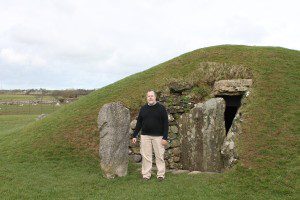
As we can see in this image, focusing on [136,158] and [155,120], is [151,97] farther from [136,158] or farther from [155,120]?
[136,158]

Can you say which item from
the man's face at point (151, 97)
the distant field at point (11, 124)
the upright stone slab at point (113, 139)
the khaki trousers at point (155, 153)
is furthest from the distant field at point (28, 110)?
the man's face at point (151, 97)

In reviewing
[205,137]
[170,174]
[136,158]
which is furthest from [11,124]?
[205,137]

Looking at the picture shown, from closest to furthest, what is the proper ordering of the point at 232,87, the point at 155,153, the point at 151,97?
the point at 151,97 < the point at 155,153 < the point at 232,87

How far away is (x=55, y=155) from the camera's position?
1647cm

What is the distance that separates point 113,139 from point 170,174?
8.65ft

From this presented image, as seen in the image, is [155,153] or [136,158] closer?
[155,153]

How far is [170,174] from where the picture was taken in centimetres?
1382

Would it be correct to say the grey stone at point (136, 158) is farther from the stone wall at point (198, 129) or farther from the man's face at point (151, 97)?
the man's face at point (151, 97)

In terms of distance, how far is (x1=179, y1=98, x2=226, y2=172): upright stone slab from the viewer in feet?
47.2

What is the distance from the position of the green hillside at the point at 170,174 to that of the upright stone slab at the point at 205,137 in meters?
1.04

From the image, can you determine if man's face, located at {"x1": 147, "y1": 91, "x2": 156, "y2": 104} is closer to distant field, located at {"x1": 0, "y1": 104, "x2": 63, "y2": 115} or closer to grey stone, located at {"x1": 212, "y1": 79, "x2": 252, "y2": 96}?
grey stone, located at {"x1": 212, "y1": 79, "x2": 252, "y2": 96}

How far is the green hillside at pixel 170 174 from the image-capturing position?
1187 cm

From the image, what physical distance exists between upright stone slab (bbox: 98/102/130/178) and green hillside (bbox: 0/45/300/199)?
0.58m

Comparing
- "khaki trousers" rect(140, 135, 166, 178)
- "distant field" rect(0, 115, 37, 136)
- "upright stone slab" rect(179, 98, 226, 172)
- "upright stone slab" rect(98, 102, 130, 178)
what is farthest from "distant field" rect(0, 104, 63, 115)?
"khaki trousers" rect(140, 135, 166, 178)
